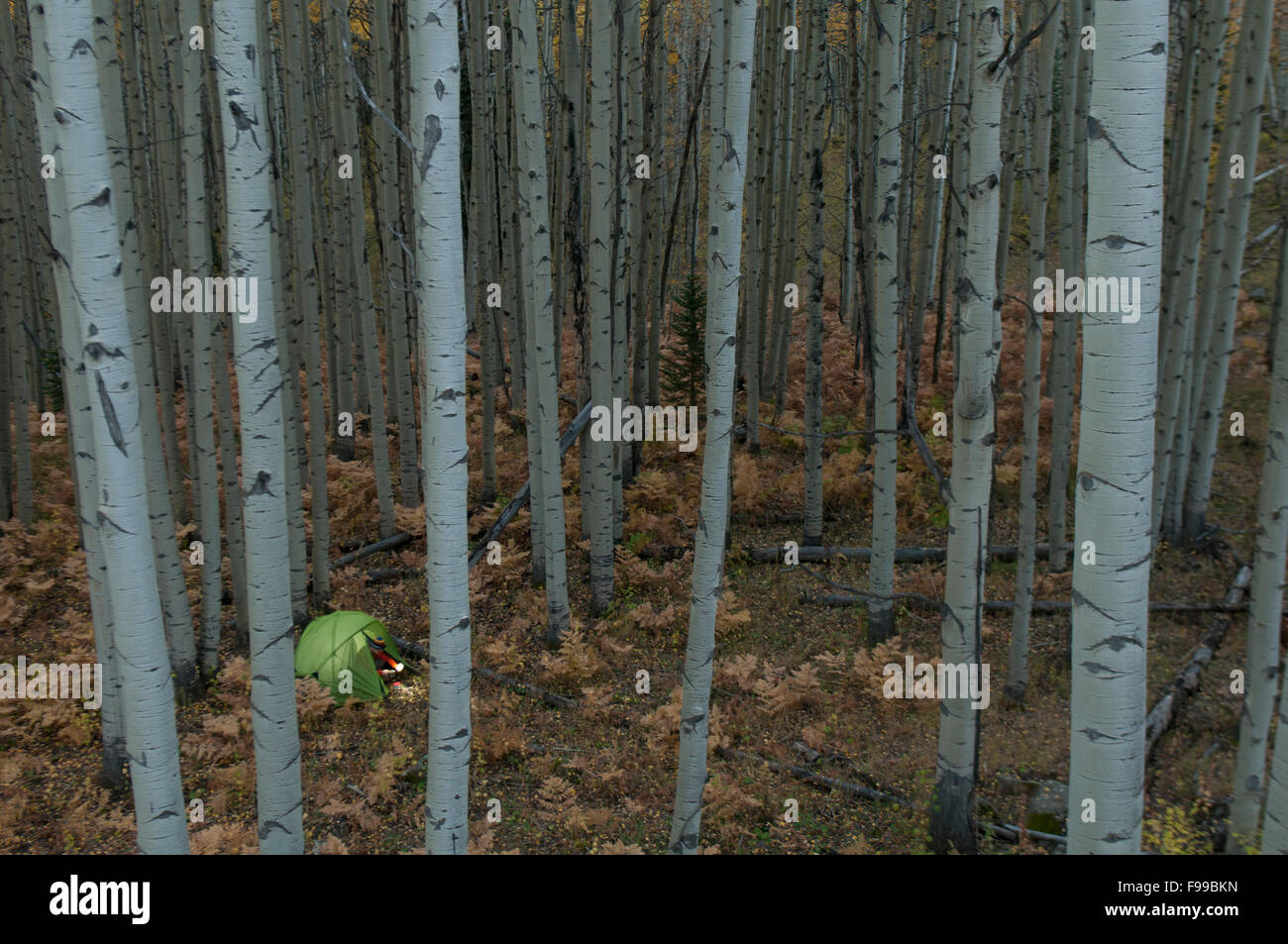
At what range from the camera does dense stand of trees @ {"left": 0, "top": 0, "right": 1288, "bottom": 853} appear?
2.60 metres

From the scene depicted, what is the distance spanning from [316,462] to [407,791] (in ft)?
13.0

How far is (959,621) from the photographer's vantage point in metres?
5.07

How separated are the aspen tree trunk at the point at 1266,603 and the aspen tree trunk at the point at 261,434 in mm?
5005

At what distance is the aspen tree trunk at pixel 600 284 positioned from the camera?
24.7 ft

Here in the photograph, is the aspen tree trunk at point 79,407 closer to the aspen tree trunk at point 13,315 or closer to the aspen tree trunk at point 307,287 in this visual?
the aspen tree trunk at point 307,287

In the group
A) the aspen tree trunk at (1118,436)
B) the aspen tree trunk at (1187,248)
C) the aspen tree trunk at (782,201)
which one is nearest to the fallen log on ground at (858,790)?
the aspen tree trunk at (1118,436)

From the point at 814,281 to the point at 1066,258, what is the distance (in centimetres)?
298

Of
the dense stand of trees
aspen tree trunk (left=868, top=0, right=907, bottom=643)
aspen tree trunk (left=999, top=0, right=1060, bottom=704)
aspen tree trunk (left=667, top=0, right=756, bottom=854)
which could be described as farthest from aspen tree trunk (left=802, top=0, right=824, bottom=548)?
aspen tree trunk (left=667, top=0, right=756, bottom=854)

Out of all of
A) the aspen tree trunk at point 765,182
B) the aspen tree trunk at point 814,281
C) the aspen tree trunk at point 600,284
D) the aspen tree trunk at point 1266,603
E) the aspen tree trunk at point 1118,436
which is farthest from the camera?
the aspen tree trunk at point 765,182

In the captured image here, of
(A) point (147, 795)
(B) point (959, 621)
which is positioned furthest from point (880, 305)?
(A) point (147, 795)

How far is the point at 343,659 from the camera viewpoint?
8055 mm

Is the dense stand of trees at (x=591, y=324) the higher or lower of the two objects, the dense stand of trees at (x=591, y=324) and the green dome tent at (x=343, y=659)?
the higher

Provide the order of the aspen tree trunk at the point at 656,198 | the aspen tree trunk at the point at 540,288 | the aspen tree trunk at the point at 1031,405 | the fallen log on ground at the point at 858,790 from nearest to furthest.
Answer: the fallen log on ground at the point at 858,790
the aspen tree trunk at the point at 1031,405
the aspen tree trunk at the point at 540,288
the aspen tree trunk at the point at 656,198
